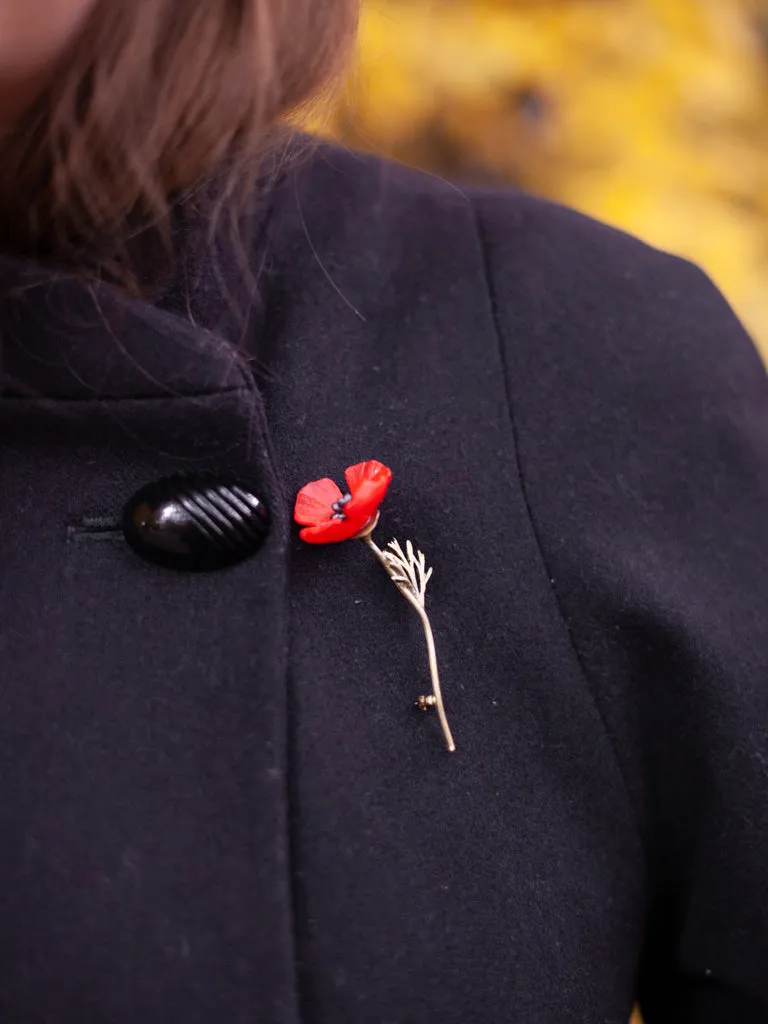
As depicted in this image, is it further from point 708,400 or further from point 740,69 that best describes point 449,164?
point 708,400

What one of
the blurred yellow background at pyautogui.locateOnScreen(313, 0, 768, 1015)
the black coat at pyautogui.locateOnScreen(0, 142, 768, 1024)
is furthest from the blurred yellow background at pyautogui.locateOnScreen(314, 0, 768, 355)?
the black coat at pyautogui.locateOnScreen(0, 142, 768, 1024)

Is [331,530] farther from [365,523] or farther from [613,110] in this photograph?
[613,110]

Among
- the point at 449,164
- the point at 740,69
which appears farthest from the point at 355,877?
the point at 740,69

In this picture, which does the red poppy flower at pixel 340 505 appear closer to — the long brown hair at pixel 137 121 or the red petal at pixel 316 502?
the red petal at pixel 316 502

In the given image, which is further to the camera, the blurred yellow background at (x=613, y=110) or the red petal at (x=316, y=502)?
the blurred yellow background at (x=613, y=110)

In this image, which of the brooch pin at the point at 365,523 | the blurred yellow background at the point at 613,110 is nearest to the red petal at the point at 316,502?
the brooch pin at the point at 365,523

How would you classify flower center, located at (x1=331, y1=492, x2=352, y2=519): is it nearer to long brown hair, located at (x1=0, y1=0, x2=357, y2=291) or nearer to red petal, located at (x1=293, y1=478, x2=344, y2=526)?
red petal, located at (x1=293, y1=478, x2=344, y2=526)

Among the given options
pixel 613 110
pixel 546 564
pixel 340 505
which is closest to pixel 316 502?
pixel 340 505
